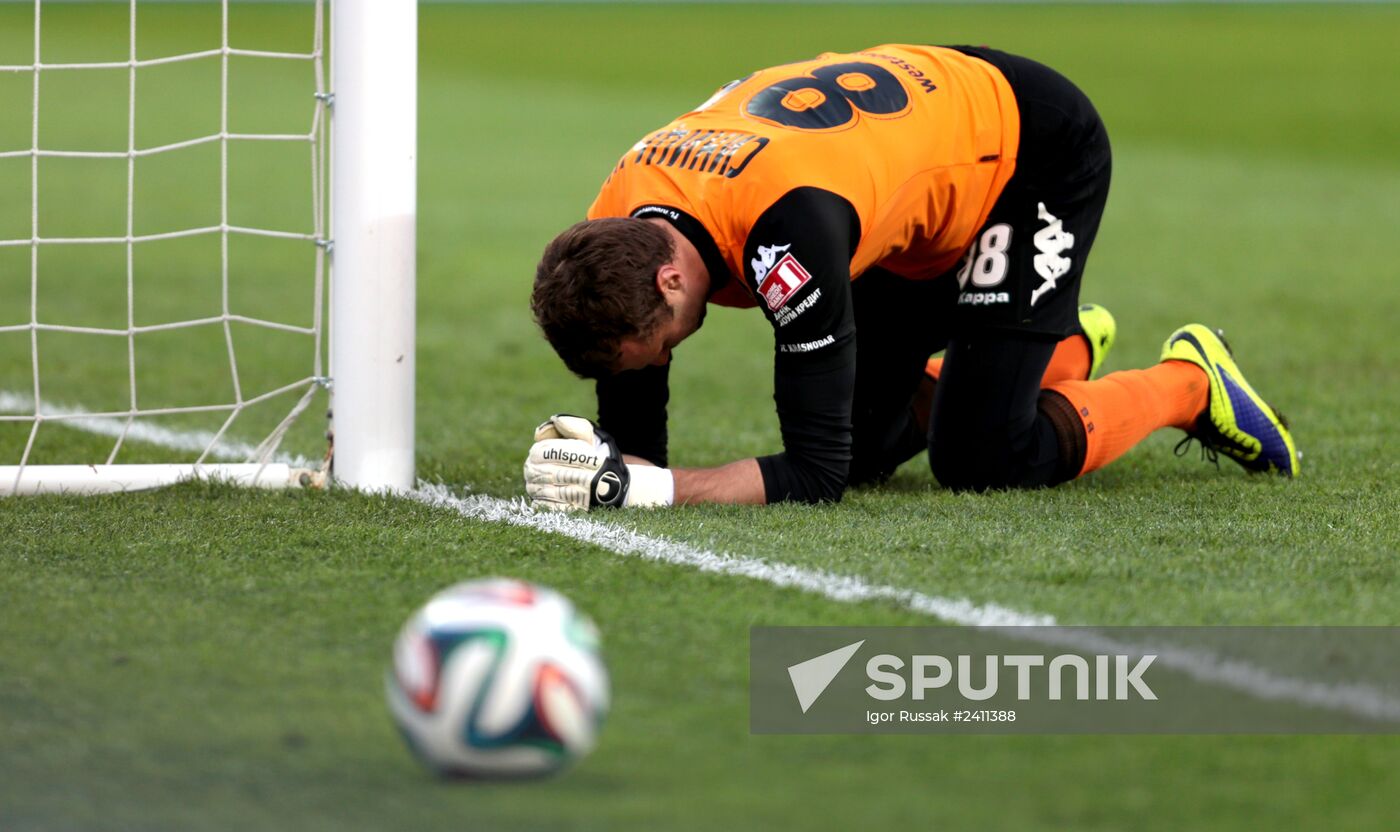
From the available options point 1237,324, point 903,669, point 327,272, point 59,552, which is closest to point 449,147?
point 1237,324

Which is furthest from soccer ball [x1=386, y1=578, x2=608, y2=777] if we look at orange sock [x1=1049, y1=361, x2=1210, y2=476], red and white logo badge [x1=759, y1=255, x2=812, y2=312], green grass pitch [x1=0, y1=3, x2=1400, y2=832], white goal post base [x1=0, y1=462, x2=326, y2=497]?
orange sock [x1=1049, y1=361, x2=1210, y2=476]

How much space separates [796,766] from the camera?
2.34 meters

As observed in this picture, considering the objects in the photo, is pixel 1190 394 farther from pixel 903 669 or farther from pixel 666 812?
pixel 666 812

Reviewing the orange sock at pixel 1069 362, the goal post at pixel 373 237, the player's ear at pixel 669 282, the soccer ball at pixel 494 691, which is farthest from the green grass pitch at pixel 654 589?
the player's ear at pixel 669 282

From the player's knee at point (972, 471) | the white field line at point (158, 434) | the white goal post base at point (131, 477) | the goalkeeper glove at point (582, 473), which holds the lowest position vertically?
the white field line at point (158, 434)

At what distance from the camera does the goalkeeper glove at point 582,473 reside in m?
3.78

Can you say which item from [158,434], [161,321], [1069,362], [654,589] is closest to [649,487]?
[654,589]

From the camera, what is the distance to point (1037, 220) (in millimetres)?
4234

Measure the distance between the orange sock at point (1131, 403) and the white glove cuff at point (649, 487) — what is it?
1.24 meters

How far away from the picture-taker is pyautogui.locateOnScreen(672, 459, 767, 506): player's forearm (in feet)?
12.7

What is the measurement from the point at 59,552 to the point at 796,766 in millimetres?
1962

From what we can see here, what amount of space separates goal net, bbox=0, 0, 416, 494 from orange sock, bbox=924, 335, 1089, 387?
174 cm

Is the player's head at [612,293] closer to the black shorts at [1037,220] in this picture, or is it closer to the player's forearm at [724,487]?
the player's forearm at [724,487]

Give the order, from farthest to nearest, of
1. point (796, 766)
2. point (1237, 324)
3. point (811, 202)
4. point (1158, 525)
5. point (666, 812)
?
point (1237, 324), point (1158, 525), point (811, 202), point (796, 766), point (666, 812)
